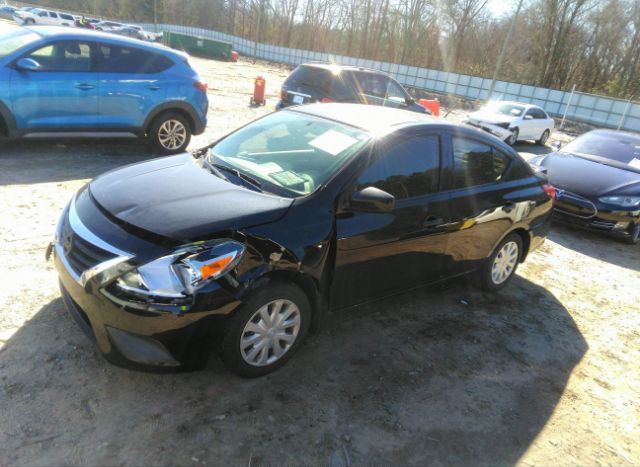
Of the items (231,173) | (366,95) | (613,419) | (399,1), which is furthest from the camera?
(399,1)

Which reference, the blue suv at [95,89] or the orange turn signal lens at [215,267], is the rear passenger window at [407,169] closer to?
the orange turn signal lens at [215,267]

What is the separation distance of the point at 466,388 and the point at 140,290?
7.34 ft

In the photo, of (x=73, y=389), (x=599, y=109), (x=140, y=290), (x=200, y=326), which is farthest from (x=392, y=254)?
(x=599, y=109)

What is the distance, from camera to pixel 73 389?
2641 millimetres

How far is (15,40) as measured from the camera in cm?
631

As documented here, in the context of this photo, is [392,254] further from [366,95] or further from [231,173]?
[366,95]

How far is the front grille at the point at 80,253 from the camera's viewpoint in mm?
2518

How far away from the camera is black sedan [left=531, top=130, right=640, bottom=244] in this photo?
6.50 meters

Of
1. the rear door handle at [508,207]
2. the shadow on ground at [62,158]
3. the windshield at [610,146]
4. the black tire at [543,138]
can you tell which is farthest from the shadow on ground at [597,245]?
the black tire at [543,138]

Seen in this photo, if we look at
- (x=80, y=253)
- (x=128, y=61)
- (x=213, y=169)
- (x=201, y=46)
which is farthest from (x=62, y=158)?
(x=201, y=46)

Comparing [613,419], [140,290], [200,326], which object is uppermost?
[140,290]

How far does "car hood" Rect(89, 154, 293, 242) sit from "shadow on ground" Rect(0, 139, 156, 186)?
335 centimetres

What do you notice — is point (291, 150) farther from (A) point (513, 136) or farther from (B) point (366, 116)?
(A) point (513, 136)

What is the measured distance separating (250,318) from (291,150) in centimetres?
140
